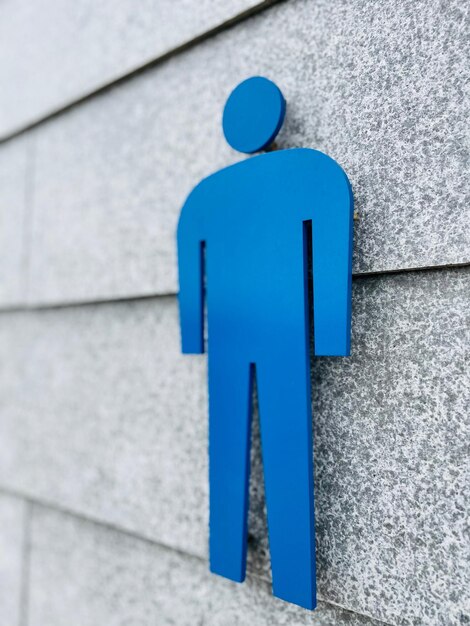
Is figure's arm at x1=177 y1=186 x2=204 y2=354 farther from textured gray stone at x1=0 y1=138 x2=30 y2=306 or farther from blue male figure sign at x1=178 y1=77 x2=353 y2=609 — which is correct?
textured gray stone at x1=0 y1=138 x2=30 y2=306

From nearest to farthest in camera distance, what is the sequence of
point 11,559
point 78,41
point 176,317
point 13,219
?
point 176,317
point 78,41
point 11,559
point 13,219

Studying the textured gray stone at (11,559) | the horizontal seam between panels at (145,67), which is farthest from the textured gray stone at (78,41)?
the textured gray stone at (11,559)

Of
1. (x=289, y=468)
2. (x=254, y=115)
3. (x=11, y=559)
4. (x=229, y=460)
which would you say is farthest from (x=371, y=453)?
(x=11, y=559)

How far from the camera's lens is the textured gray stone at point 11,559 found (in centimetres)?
273

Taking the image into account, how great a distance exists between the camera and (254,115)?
162 centimetres

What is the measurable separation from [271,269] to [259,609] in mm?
1069

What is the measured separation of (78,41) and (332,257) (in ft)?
6.33

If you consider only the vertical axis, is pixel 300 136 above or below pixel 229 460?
above

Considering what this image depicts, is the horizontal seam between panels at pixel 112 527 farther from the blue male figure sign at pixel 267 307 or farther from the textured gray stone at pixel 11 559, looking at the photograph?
the blue male figure sign at pixel 267 307

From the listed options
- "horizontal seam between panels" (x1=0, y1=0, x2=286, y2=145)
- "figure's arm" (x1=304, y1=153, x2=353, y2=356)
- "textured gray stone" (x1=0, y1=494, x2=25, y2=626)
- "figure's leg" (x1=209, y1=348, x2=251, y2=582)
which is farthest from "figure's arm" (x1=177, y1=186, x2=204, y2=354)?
"textured gray stone" (x1=0, y1=494, x2=25, y2=626)

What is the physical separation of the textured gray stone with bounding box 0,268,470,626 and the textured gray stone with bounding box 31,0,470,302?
0.51ft

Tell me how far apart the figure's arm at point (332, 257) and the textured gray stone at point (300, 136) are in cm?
16

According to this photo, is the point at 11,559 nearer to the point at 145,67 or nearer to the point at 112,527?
the point at 112,527

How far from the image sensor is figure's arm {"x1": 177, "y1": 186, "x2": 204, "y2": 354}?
1715 millimetres
